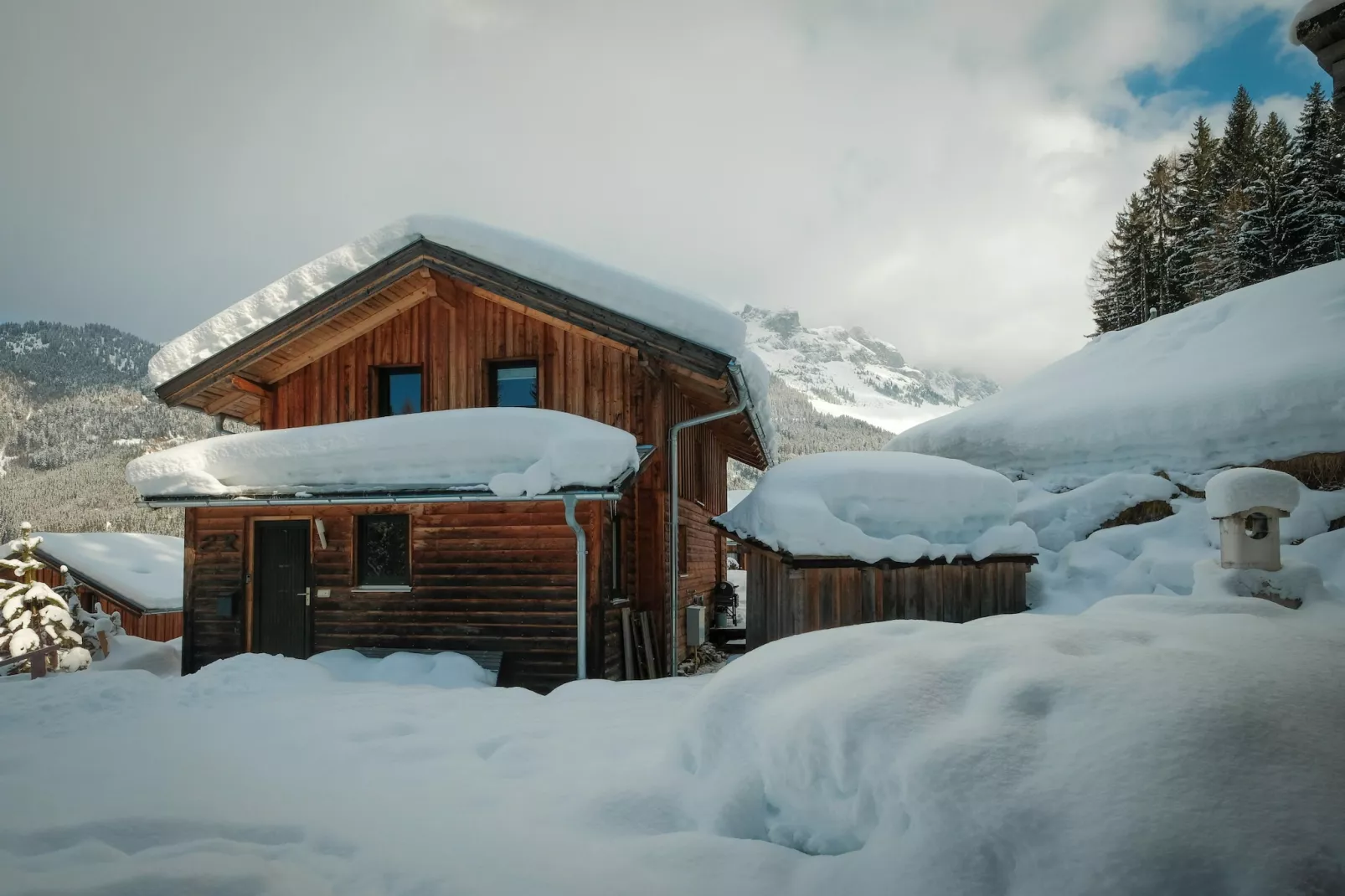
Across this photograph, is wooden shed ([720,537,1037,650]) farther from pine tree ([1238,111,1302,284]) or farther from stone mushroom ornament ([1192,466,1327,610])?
pine tree ([1238,111,1302,284])

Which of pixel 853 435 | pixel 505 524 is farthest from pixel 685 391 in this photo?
pixel 853 435

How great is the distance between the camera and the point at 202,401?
11.4 meters

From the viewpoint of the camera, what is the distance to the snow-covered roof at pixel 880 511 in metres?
8.40

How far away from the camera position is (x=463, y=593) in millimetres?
9055

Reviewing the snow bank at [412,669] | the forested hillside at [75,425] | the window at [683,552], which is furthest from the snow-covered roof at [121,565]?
the forested hillside at [75,425]

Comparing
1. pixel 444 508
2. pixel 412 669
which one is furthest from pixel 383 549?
pixel 412 669

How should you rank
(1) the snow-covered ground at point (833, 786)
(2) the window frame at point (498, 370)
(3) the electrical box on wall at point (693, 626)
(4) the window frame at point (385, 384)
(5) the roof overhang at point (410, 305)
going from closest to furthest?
(1) the snow-covered ground at point (833, 786) < (5) the roof overhang at point (410, 305) < (2) the window frame at point (498, 370) < (4) the window frame at point (385, 384) < (3) the electrical box on wall at point (693, 626)

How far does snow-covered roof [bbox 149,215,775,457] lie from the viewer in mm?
9266

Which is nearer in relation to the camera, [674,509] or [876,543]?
[876,543]

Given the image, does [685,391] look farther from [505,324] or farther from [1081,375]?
[1081,375]

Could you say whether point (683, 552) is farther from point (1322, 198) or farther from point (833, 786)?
point (1322, 198)

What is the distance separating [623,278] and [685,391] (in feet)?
10.9

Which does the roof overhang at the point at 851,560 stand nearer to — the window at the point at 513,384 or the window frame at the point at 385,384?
the window at the point at 513,384

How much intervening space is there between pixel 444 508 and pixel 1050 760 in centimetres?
803
